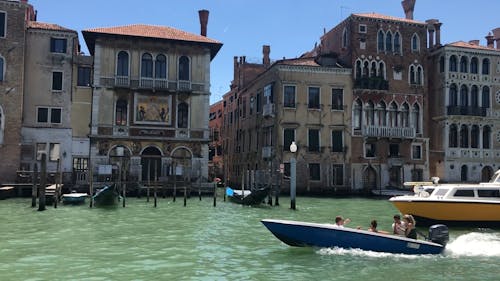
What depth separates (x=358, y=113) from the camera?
32.7 m

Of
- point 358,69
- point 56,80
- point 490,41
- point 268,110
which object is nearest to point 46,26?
point 56,80

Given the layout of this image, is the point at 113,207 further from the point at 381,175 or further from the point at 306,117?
the point at 381,175

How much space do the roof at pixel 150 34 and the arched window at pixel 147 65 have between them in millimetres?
1133

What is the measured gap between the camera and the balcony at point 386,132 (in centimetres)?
3216

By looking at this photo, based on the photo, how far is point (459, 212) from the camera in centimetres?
1583

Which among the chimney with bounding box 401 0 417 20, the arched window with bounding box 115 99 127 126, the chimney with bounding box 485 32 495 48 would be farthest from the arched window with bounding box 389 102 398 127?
the arched window with bounding box 115 99 127 126

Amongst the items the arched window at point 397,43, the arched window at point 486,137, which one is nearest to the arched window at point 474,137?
the arched window at point 486,137

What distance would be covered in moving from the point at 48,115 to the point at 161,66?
6524 mm

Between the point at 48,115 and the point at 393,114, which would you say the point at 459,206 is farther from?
the point at 48,115

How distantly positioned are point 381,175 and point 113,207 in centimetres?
1751

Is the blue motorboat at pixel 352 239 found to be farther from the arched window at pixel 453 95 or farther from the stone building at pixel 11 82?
the arched window at pixel 453 95

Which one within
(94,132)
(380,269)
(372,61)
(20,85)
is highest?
(372,61)

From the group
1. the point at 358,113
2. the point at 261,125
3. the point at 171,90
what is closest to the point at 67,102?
the point at 171,90

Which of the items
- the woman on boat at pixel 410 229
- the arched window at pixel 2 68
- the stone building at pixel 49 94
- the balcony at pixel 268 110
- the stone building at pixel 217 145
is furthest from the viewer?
the stone building at pixel 217 145
